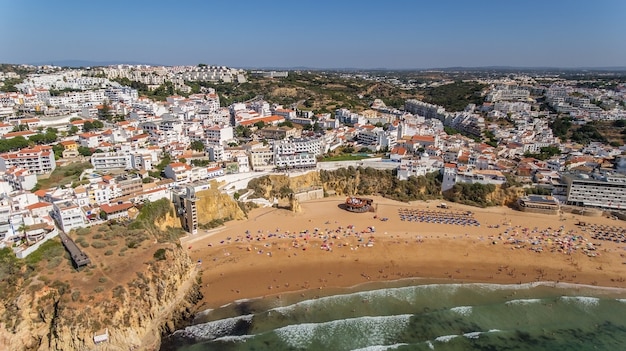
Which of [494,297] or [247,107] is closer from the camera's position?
[494,297]

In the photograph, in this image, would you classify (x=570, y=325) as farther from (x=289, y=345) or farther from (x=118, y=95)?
(x=118, y=95)

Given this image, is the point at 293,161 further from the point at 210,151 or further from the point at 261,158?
the point at 210,151

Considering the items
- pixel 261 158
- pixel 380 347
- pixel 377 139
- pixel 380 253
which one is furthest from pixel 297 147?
pixel 380 347

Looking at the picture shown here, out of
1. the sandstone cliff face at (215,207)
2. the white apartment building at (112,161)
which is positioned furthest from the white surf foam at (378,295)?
the white apartment building at (112,161)

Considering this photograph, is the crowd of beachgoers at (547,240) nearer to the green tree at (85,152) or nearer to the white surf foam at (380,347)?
the white surf foam at (380,347)

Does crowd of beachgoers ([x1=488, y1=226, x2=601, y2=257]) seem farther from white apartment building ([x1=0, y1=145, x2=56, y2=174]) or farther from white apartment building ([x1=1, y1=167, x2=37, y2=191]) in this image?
white apartment building ([x1=0, y1=145, x2=56, y2=174])

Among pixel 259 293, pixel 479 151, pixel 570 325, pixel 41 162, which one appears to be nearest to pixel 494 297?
pixel 570 325

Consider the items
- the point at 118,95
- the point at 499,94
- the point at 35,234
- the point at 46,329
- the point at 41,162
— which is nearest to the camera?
the point at 46,329

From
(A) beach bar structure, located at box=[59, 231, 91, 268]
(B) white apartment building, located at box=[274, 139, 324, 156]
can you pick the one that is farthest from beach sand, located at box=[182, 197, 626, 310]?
(B) white apartment building, located at box=[274, 139, 324, 156]
